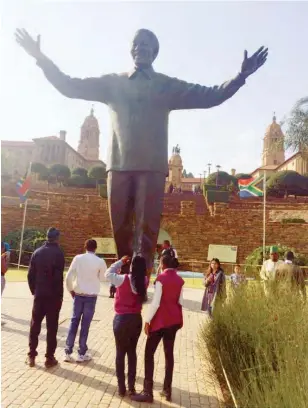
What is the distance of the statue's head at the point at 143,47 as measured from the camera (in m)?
4.53

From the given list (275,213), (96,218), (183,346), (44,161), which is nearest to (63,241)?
(96,218)

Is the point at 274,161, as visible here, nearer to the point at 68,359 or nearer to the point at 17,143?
the point at 17,143

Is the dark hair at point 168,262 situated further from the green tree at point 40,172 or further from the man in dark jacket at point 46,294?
the green tree at point 40,172

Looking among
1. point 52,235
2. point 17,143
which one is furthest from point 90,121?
point 52,235

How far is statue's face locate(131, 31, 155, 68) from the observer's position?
14.9ft

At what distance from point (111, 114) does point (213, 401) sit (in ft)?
10.0

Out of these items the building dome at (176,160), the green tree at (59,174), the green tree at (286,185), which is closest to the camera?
the green tree at (286,185)

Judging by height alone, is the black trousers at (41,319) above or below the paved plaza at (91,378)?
above

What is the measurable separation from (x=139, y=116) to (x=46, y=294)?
2110 mm

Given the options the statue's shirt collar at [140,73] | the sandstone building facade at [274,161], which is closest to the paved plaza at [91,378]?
the statue's shirt collar at [140,73]

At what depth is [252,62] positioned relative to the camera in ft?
14.2

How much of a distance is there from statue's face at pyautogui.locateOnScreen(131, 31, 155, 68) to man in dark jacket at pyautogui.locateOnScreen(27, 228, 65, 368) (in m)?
2.25

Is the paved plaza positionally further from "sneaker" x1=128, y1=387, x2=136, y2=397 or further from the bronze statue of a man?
the bronze statue of a man

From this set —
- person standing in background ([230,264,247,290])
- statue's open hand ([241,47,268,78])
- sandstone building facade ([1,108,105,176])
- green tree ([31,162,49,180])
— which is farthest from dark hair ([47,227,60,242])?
sandstone building facade ([1,108,105,176])
